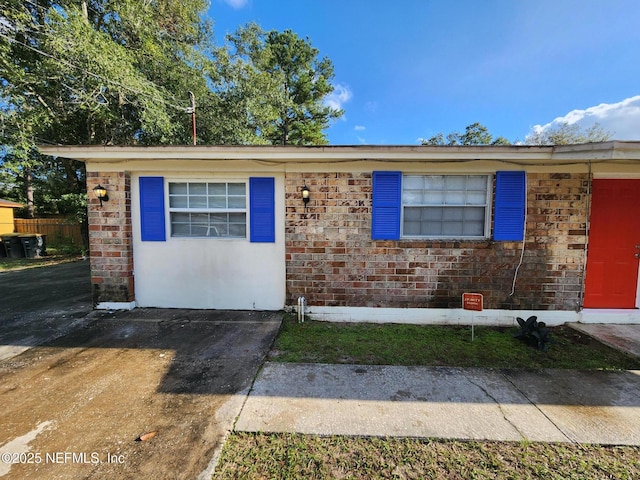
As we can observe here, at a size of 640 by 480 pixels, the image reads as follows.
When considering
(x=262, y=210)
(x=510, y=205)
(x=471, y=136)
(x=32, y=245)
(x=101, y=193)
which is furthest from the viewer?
(x=471, y=136)

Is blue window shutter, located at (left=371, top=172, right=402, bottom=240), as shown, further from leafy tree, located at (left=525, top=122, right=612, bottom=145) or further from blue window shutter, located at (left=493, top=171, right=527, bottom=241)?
leafy tree, located at (left=525, top=122, right=612, bottom=145)

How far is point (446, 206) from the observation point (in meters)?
4.34

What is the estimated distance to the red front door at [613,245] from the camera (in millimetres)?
4156

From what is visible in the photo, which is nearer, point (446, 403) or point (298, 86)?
point (446, 403)

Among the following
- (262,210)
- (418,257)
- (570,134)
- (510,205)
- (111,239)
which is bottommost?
(418,257)

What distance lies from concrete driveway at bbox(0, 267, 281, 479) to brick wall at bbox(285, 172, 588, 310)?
125 centimetres

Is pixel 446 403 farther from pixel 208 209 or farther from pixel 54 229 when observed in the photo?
pixel 54 229

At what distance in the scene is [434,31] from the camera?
8758 millimetres

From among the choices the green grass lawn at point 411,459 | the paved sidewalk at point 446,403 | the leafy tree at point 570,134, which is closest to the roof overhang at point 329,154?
the paved sidewalk at point 446,403

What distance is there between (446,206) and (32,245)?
1576cm

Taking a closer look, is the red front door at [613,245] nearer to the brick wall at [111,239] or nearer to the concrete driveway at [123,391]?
the concrete driveway at [123,391]

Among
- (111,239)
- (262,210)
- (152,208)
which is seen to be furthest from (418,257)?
(111,239)

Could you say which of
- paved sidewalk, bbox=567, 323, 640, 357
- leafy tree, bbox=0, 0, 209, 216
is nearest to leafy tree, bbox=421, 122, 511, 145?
leafy tree, bbox=0, 0, 209, 216

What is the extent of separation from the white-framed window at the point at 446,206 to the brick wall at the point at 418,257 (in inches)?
8.6
